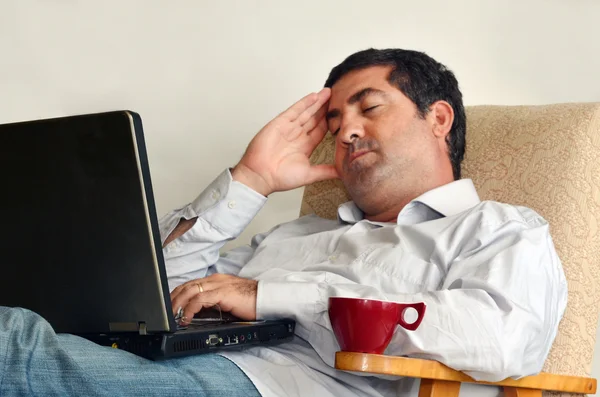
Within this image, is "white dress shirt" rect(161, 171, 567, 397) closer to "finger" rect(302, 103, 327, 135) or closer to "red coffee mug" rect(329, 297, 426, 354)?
"red coffee mug" rect(329, 297, 426, 354)

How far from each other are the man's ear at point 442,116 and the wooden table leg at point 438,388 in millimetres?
850

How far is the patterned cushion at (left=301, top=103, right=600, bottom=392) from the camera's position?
170 centimetres

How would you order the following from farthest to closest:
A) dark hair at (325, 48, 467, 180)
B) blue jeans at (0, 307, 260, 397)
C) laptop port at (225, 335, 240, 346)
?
dark hair at (325, 48, 467, 180)
laptop port at (225, 335, 240, 346)
blue jeans at (0, 307, 260, 397)

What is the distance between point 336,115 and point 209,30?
35.0 inches

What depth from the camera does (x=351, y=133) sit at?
2.03m

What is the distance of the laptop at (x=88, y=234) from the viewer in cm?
121

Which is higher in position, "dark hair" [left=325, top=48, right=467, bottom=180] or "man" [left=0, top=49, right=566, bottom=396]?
"dark hair" [left=325, top=48, right=467, bottom=180]

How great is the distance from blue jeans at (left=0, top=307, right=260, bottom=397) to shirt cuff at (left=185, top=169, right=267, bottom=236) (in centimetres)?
76

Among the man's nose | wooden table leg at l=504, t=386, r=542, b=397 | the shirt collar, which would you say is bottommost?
wooden table leg at l=504, t=386, r=542, b=397

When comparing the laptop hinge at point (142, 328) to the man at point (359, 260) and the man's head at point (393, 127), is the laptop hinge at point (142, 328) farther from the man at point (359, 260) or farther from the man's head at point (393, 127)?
the man's head at point (393, 127)

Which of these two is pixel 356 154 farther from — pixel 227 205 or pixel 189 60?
pixel 189 60

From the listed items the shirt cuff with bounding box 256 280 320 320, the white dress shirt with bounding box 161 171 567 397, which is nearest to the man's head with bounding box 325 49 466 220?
the white dress shirt with bounding box 161 171 567 397

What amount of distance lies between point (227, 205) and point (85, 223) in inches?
33.2

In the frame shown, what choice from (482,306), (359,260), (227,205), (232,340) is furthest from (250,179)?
(482,306)
